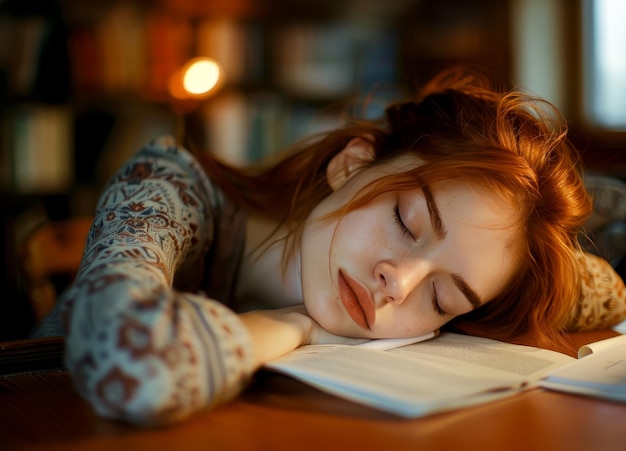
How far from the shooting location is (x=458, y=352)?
0.95 metres

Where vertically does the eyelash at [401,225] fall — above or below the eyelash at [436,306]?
above

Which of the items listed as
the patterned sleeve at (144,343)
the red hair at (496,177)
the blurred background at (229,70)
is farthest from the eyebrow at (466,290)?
the blurred background at (229,70)

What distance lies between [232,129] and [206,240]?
2.33 meters

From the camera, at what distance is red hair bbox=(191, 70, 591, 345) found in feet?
3.40

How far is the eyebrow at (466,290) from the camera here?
0.98 metres

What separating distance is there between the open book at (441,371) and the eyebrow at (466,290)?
2.5 inches

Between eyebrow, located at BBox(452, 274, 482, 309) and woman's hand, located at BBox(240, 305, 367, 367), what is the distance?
0.53 ft

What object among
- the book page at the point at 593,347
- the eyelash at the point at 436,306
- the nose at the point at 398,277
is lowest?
the book page at the point at 593,347

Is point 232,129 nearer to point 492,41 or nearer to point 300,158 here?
point 492,41

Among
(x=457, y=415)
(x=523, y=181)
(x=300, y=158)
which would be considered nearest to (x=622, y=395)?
(x=457, y=415)

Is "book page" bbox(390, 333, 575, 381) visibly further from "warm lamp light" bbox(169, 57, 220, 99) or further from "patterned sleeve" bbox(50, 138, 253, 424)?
"warm lamp light" bbox(169, 57, 220, 99)

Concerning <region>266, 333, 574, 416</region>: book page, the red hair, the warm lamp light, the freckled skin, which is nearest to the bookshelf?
the warm lamp light

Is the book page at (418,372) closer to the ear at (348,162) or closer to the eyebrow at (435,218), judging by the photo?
the eyebrow at (435,218)

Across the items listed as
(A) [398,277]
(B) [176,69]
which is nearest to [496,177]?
(A) [398,277]
